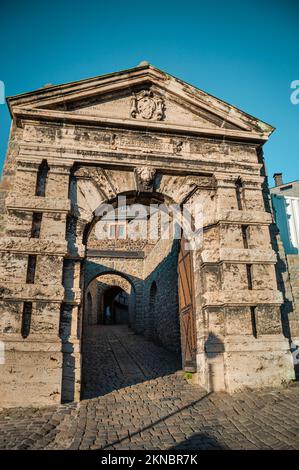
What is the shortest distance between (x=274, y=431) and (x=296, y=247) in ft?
14.6

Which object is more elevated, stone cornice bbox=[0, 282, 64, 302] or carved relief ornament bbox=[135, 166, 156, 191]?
carved relief ornament bbox=[135, 166, 156, 191]

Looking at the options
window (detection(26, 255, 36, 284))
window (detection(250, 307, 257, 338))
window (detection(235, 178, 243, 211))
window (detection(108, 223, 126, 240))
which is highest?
window (detection(108, 223, 126, 240))

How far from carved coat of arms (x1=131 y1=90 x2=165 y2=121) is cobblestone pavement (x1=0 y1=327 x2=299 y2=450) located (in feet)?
15.3

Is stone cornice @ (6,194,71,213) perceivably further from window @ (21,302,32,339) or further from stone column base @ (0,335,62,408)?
stone column base @ (0,335,62,408)

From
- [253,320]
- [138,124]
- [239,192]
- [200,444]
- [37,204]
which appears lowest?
[200,444]

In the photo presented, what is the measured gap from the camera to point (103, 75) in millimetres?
5684

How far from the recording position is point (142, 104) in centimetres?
593

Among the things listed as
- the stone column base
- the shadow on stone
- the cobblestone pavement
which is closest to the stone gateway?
the stone column base

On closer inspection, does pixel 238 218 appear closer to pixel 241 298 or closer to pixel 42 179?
pixel 241 298

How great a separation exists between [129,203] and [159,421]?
11.5 feet

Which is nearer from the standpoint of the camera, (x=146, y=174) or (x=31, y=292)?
(x=31, y=292)

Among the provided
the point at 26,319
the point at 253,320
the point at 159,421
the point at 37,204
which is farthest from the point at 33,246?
the point at 253,320

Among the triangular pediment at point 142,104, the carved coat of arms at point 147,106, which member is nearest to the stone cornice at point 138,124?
the triangular pediment at point 142,104

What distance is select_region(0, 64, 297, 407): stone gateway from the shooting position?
Answer: 14.8 ft
